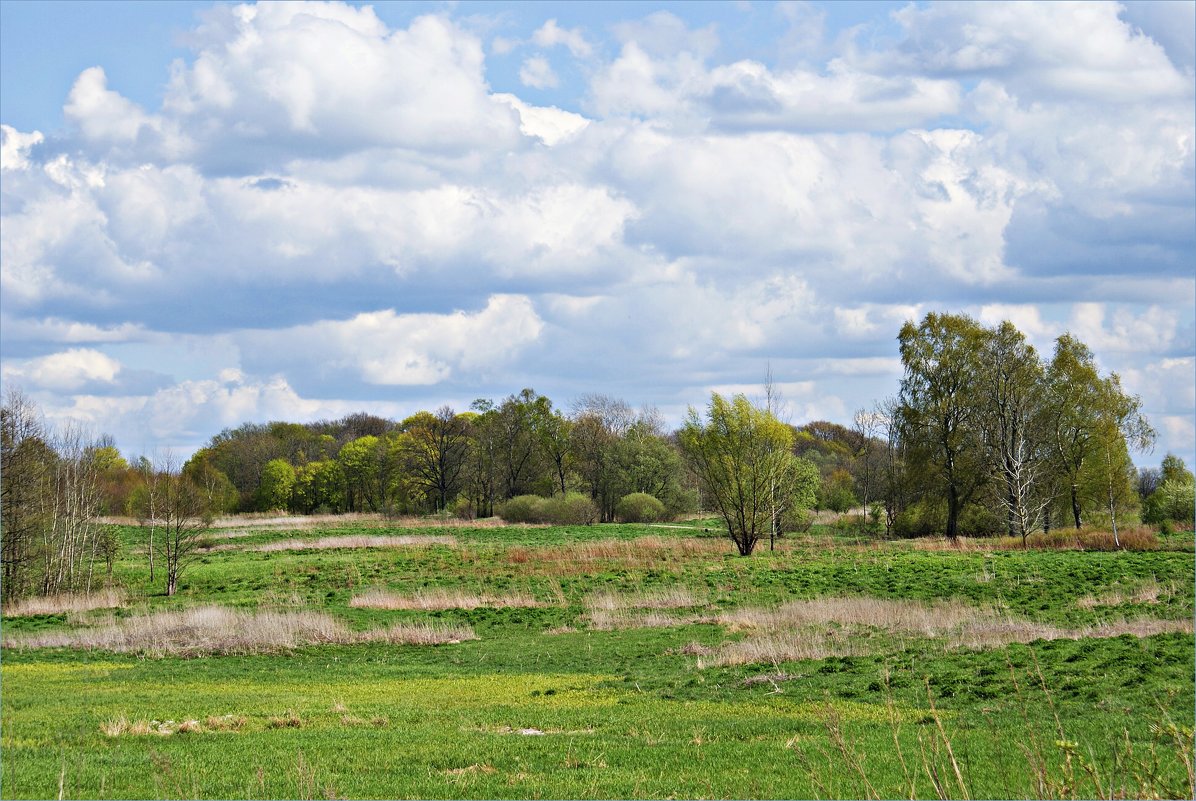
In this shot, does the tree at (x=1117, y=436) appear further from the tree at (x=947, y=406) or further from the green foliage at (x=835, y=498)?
the green foliage at (x=835, y=498)

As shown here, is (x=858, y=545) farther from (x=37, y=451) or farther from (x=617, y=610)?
(x=37, y=451)

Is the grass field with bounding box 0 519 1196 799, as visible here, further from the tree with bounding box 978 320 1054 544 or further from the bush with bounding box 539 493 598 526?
the bush with bounding box 539 493 598 526

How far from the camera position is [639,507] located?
8056 cm

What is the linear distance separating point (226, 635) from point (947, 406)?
43872 mm

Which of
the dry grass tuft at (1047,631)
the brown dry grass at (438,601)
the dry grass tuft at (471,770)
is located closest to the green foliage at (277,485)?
the brown dry grass at (438,601)

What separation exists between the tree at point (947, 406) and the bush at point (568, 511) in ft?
90.2

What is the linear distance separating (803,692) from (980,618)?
36.3 ft

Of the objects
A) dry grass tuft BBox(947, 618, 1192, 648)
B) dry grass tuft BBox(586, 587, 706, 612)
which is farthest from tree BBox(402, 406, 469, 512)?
dry grass tuft BBox(947, 618, 1192, 648)

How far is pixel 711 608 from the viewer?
33406 millimetres

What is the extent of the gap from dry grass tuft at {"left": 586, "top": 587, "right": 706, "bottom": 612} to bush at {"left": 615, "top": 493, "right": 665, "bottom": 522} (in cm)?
4372

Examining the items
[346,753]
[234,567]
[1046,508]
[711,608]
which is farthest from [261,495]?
[346,753]

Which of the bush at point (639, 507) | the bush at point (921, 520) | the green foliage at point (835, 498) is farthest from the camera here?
the green foliage at point (835, 498)

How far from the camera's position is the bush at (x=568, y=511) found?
80.6 meters

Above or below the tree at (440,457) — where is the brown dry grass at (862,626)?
below
